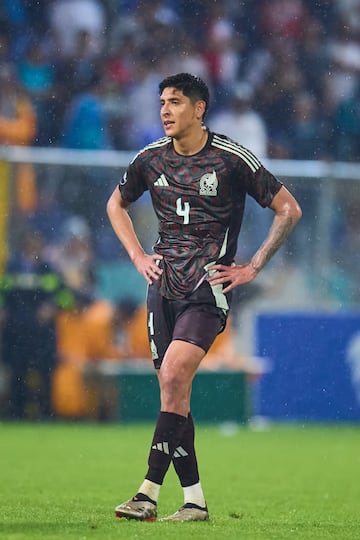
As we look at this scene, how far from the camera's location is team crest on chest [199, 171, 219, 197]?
659cm

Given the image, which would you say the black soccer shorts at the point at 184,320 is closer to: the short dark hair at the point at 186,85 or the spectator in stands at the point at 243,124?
the short dark hair at the point at 186,85

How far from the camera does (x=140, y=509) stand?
Result: 20.4 feet

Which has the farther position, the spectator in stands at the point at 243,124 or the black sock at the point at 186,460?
the spectator in stands at the point at 243,124

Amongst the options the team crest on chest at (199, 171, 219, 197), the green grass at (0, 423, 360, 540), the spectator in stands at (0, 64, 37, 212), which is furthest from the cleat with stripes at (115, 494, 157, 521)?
the spectator in stands at (0, 64, 37, 212)

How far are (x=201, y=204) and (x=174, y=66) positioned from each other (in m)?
7.34

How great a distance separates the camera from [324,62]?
14.4m

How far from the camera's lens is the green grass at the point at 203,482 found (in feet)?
19.9

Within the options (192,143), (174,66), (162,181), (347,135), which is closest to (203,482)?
(162,181)

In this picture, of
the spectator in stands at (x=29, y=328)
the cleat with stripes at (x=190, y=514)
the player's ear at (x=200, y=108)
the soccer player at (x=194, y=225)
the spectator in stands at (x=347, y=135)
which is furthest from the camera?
the spectator in stands at (x=347, y=135)

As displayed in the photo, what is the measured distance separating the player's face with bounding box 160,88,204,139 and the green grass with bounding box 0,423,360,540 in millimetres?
1815

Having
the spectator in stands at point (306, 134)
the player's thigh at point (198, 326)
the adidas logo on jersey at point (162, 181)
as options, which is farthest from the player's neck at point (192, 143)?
the spectator in stands at point (306, 134)

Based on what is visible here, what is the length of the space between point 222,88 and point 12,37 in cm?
232

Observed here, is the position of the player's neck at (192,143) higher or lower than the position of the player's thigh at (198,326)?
higher

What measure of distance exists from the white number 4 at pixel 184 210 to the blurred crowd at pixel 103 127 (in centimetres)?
602
